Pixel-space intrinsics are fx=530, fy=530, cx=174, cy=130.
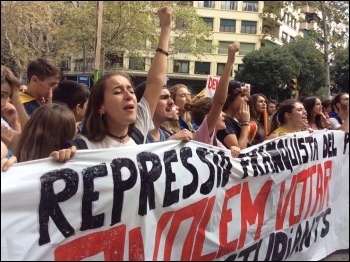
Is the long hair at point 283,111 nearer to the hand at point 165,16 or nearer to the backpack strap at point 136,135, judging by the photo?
the hand at point 165,16

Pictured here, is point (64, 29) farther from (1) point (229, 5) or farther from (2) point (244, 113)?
(1) point (229, 5)

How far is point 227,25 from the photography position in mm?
52875

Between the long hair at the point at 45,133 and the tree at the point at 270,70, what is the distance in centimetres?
3814

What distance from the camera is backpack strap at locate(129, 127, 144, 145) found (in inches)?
129

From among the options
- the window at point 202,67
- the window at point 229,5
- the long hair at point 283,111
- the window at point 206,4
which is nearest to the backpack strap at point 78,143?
the long hair at point 283,111

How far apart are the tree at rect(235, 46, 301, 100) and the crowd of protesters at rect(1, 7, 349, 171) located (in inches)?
1412

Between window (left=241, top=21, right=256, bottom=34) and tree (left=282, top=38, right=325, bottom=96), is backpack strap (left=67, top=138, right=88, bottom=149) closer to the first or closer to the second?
tree (left=282, top=38, right=325, bottom=96)

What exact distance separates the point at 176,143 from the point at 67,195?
3.17ft

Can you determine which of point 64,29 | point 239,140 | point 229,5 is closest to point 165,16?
point 239,140

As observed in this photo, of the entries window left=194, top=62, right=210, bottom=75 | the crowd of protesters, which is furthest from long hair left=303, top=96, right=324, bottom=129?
window left=194, top=62, right=210, bottom=75

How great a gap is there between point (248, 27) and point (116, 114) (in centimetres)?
5116

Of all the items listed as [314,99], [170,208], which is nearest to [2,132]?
[170,208]

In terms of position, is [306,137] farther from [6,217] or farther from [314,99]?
[6,217]

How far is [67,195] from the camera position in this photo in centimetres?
247
